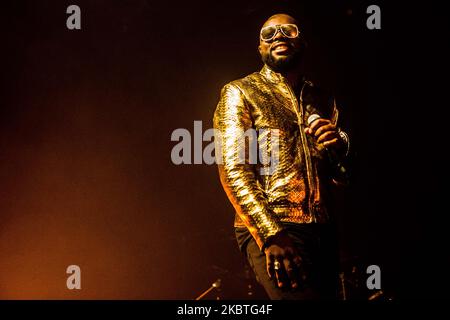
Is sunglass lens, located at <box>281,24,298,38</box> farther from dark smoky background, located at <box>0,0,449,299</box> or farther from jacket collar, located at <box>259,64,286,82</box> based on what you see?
dark smoky background, located at <box>0,0,449,299</box>

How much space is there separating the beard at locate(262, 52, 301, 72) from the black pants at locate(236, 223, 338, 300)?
2.49ft

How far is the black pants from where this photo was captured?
5.16 feet

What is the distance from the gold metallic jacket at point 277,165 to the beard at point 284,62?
6 centimetres

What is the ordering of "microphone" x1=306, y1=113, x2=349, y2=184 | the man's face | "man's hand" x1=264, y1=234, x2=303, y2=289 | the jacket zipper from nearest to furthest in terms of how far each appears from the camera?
1. "man's hand" x1=264, y1=234, x2=303, y2=289
2. the jacket zipper
3. "microphone" x1=306, y1=113, x2=349, y2=184
4. the man's face

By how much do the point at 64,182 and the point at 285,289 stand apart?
2868 millimetres

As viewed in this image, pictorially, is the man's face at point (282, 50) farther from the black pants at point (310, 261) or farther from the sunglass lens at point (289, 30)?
the black pants at point (310, 261)

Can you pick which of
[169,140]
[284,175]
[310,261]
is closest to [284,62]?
[284,175]

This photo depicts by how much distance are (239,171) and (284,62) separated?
66 centimetres

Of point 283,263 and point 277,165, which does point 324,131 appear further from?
point 283,263

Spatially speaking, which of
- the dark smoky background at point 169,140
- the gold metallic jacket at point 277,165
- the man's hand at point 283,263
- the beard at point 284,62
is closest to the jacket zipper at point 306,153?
the gold metallic jacket at point 277,165

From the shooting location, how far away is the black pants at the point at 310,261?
5.16 feet

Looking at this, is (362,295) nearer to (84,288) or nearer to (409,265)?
(409,265)

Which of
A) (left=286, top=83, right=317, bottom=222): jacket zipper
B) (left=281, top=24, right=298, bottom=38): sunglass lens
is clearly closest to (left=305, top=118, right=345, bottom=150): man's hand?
(left=286, top=83, right=317, bottom=222): jacket zipper

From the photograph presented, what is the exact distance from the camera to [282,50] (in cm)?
203
